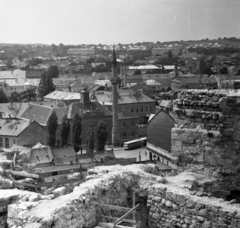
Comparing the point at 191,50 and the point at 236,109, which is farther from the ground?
the point at 191,50

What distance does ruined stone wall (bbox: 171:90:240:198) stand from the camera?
7133 millimetres

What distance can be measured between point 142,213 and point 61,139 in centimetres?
3716

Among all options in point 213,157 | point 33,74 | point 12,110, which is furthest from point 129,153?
point 33,74

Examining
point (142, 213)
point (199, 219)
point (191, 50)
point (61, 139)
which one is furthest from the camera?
point (191, 50)

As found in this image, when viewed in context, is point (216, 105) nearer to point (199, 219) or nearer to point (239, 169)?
point (239, 169)

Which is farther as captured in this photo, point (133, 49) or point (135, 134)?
point (133, 49)

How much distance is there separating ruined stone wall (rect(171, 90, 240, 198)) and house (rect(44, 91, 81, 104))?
2065 inches

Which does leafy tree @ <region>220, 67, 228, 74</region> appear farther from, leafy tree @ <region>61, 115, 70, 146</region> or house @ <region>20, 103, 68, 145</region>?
leafy tree @ <region>61, 115, 70, 146</region>

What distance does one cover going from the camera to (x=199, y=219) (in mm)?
5984

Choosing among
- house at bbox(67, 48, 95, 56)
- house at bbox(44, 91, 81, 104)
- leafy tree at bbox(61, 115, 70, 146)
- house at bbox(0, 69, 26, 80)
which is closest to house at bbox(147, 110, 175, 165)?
leafy tree at bbox(61, 115, 70, 146)

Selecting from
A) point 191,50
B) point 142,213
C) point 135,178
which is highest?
point 191,50

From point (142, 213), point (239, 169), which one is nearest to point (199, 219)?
point (142, 213)

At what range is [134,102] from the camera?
2386 inches

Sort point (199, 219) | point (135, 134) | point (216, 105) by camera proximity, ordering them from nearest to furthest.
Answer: point (199, 219)
point (216, 105)
point (135, 134)
